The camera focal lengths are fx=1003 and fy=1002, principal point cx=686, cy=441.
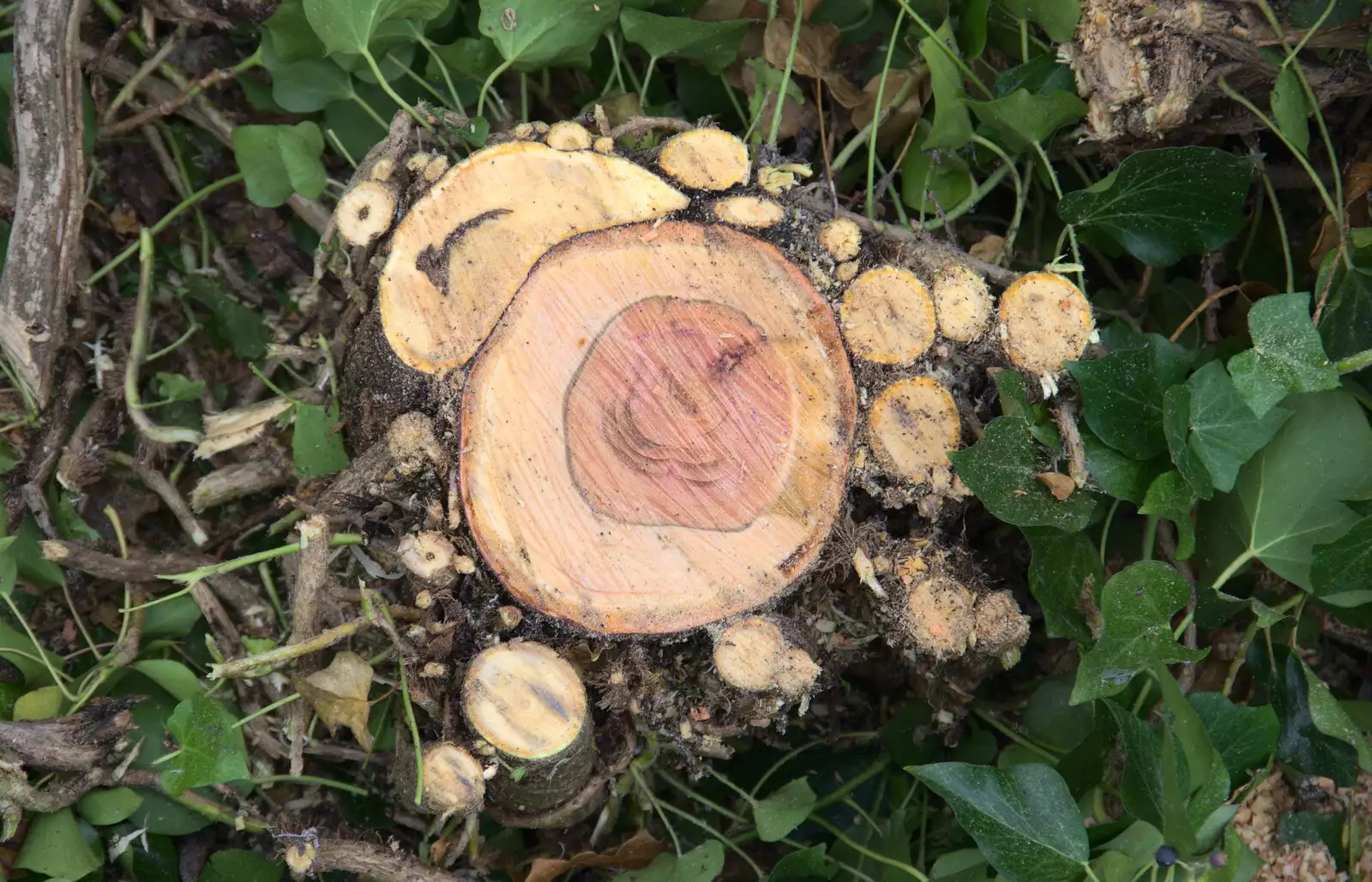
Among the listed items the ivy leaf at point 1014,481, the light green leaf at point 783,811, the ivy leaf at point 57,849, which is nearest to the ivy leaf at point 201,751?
the ivy leaf at point 57,849

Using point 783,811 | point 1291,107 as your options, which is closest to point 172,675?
point 783,811

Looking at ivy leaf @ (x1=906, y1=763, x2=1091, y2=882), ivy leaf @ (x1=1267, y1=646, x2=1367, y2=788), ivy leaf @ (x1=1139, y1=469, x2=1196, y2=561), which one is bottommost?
ivy leaf @ (x1=1267, y1=646, x2=1367, y2=788)

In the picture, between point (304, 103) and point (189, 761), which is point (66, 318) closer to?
point (304, 103)

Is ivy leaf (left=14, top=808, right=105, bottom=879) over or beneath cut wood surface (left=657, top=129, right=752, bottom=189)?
beneath

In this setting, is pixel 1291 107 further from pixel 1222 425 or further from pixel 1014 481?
pixel 1014 481

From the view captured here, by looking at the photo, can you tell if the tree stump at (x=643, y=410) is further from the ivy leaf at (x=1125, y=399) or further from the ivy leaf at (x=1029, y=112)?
the ivy leaf at (x=1029, y=112)

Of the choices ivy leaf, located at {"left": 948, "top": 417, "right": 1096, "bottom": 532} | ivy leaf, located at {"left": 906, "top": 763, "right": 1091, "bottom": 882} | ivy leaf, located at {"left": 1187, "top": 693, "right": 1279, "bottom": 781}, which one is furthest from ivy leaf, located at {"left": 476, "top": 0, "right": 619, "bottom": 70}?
ivy leaf, located at {"left": 1187, "top": 693, "right": 1279, "bottom": 781}

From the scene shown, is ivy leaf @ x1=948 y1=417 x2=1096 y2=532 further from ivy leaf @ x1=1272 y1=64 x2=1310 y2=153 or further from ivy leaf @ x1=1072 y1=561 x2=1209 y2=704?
ivy leaf @ x1=1272 y1=64 x2=1310 y2=153
